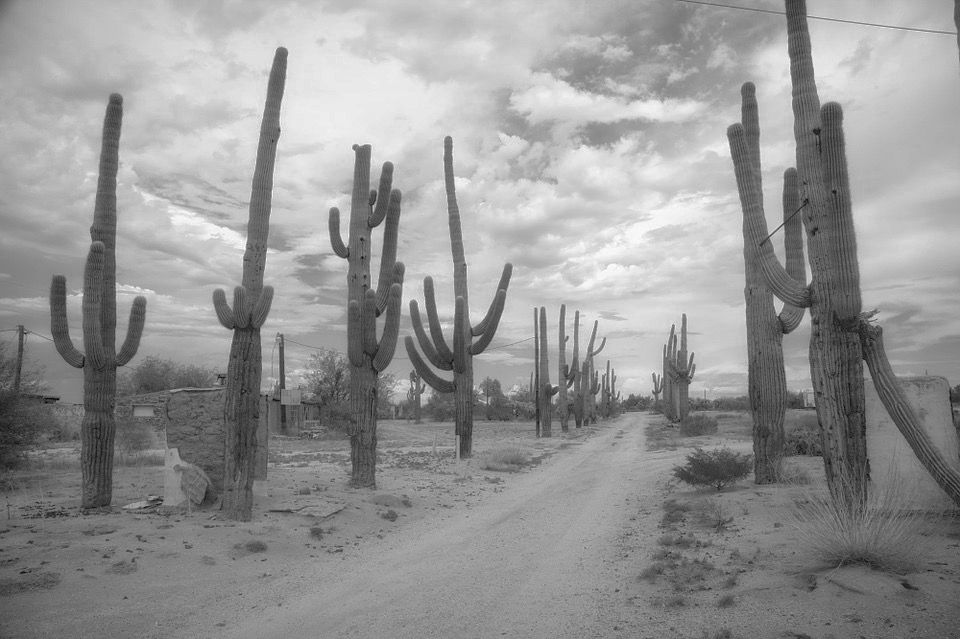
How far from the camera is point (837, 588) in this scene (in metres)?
5.23

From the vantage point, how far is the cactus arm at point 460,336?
63.2 ft

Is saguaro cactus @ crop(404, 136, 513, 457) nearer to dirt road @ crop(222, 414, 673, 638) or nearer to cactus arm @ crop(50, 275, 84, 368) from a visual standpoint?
dirt road @ crop(222, 414, 673, 638)

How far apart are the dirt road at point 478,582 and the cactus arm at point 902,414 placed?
3583 millimetres

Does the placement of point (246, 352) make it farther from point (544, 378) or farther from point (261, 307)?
point (544, 378)

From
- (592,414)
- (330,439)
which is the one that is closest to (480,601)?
(330,439)

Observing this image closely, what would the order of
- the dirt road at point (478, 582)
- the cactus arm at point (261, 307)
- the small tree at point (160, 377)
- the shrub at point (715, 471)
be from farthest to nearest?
the small tree at point (160, 377) → the shrub at point (715, 471) → the cactus arm at point (261, 307) → the dirt road at point (478, 582)

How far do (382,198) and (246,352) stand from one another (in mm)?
5020

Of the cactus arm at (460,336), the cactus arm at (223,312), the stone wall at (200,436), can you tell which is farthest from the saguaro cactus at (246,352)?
the cactus arm at (460,336)

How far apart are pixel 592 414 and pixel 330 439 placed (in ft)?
94.5

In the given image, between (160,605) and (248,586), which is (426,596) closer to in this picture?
(248,586)

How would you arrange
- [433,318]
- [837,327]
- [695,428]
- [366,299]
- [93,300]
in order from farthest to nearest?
[695,428]
[433,318]
[366,299]
[93,300]
[837,327]

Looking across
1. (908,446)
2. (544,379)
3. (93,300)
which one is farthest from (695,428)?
(93,300)

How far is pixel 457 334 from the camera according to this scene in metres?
19.2

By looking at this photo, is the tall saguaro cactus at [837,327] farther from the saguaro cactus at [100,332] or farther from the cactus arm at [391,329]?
the saguaro cactus at [100,332]
